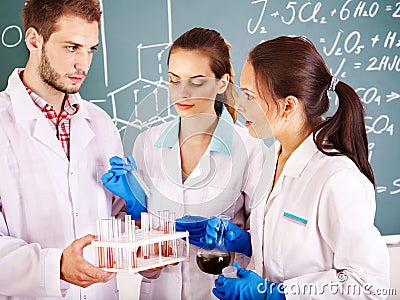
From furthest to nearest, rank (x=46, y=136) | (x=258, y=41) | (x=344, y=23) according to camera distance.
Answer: (x=344, y=23)
(x=258, y=41)
(x=46, y=136)

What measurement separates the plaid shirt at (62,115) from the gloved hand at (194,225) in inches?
16.7

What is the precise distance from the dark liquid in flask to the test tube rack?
66 millimetres

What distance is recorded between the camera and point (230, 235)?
1669 millimetres

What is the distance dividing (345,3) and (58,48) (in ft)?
5.07

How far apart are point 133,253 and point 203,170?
0.28m

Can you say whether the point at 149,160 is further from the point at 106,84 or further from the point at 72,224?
the point at 106,84

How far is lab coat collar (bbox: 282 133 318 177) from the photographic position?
5.30ft

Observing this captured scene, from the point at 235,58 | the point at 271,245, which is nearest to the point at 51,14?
the point at 271,245

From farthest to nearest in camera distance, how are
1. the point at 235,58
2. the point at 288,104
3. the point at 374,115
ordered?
the point at 374,115 → the point at 235,58 → the point at 288,104

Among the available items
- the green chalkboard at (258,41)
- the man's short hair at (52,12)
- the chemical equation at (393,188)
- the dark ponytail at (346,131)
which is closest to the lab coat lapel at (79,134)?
the man's short hair at (52,12)

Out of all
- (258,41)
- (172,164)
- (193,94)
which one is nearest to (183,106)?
(193,94)

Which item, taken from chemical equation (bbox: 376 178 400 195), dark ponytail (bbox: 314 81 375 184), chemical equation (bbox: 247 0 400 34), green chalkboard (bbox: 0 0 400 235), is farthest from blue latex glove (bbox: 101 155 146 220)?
chemical equation (bbox: 376 178 400 195)

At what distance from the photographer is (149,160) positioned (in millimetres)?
1567

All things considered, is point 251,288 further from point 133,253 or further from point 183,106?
point 183,106
